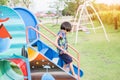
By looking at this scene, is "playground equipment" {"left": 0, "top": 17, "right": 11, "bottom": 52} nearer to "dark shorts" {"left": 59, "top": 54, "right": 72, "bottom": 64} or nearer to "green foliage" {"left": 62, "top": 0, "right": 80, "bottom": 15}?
"dark shorts" {"left": 59, "top": 54, "right": 72, "bottom": 64}

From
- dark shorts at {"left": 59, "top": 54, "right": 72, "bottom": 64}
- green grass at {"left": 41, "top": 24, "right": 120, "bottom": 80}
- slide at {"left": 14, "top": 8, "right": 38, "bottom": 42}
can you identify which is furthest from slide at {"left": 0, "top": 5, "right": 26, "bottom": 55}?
green grass at {"left": 41, "top": 24, "right": 120, "bottom": 80}

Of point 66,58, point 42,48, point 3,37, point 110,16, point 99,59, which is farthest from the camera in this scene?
point 110,16

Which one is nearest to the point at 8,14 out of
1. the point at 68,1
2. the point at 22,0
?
the point at 22,0

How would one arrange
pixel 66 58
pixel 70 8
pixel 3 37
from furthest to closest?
pixel 70 8 < pixel 66 58 < pixel 3 37

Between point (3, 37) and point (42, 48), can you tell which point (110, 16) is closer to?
point (42, 48)

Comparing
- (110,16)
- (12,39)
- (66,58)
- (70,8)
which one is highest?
(12,39)

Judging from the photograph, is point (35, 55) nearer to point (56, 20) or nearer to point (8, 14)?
point (8, 14)

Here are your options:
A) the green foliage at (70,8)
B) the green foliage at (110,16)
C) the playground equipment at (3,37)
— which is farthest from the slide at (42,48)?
the green foliage at (70,8)

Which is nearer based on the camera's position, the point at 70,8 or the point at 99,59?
the point at 99,59

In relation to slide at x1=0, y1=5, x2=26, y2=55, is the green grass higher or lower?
lower

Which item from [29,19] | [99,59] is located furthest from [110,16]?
[29,19]

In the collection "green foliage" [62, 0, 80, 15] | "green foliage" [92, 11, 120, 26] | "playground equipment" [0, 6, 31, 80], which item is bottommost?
"green foliage" [92, 11, 120, 26]

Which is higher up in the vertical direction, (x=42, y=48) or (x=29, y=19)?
(x=29, y=19)

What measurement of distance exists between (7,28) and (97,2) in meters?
8.60
